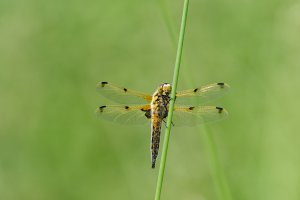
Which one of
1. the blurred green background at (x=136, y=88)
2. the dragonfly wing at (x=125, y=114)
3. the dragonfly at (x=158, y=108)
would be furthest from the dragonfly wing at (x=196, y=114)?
the blurred green background at (x=136, y=88)

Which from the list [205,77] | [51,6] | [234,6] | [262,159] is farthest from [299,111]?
[51,6]

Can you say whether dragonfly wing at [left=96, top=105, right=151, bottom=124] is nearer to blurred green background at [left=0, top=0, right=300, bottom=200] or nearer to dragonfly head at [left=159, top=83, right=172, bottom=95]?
dragonfly head at [left=159, top=83, right=172, bottom=95]

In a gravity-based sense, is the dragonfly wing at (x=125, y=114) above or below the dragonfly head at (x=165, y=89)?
below

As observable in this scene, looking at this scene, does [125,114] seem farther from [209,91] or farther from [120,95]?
[209,91]

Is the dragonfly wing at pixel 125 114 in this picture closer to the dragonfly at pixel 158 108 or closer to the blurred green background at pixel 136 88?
the dragonfly at pixel 158 108

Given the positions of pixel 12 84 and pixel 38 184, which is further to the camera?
pixel 12 84

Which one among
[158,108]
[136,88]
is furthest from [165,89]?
[136,88]

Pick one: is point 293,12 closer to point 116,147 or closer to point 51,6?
point 116,147
